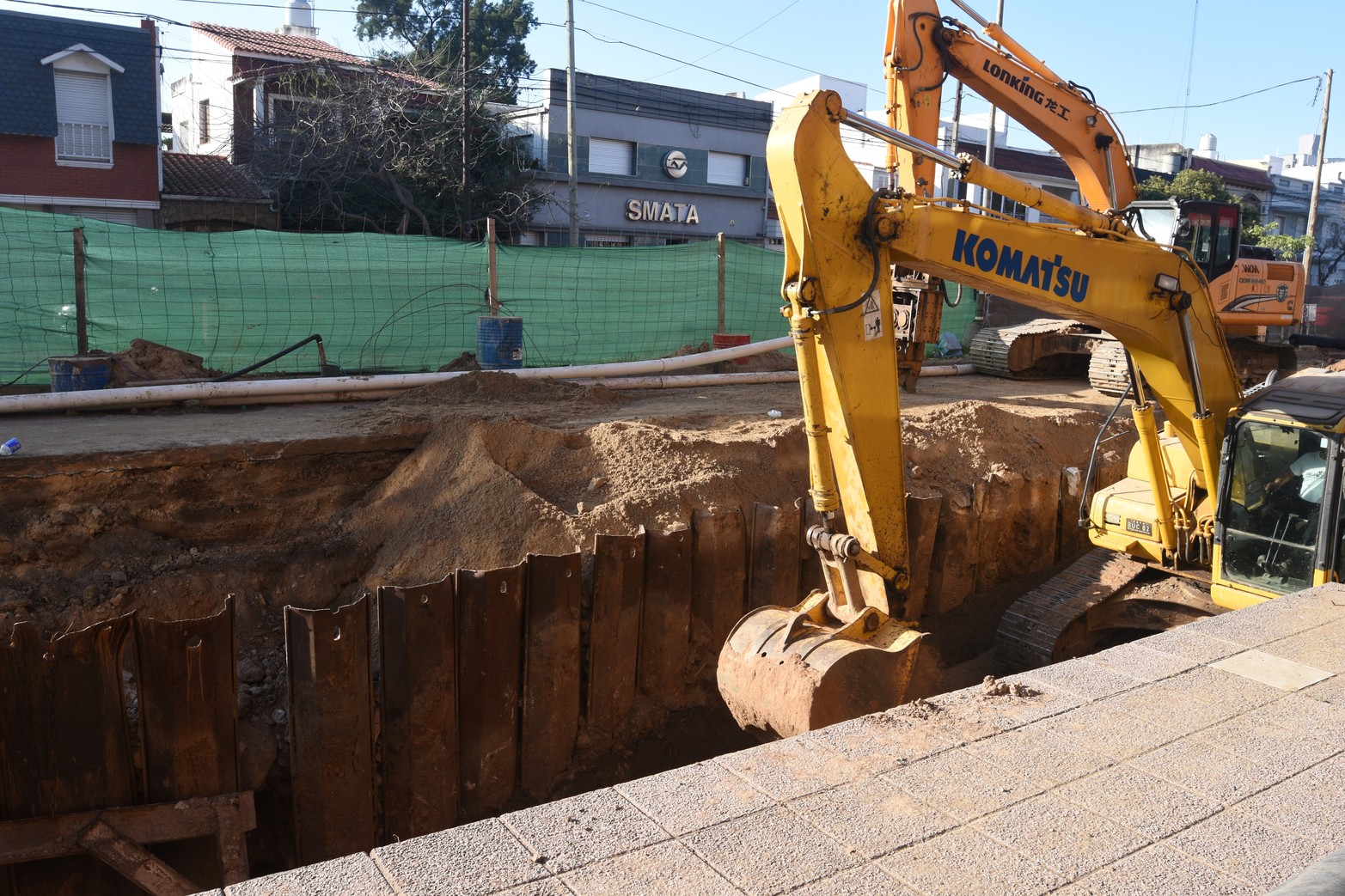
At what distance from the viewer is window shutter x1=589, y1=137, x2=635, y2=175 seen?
2908 centimetres

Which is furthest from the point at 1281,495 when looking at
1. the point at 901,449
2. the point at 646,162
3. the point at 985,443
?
the point at 646,162

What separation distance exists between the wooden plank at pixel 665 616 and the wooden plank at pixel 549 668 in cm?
48

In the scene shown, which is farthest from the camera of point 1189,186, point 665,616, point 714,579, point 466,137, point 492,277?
point 1189,186

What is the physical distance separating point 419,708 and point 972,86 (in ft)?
26.8

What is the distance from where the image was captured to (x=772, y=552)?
262 inches

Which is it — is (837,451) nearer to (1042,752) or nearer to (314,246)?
(1042,752)

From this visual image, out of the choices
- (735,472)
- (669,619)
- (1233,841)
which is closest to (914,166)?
(735,472)

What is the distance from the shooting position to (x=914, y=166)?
31.7 feet

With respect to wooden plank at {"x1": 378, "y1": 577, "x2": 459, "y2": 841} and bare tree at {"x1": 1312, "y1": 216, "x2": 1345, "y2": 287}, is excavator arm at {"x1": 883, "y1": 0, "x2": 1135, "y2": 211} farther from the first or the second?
bare tree at {"x1": 1312, "y1": 216, "x2": 1345, "y2": 287}

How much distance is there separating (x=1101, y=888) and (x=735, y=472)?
16.4 feet

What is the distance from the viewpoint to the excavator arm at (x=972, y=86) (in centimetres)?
968

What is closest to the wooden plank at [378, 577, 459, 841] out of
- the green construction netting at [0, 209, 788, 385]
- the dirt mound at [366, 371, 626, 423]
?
the dirt mound at [366, 371, 626, 423]

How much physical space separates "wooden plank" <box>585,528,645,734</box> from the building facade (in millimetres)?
21224

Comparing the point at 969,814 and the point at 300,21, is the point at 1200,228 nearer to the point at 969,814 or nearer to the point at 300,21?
the point at 969,814
